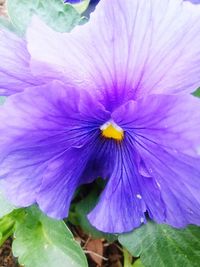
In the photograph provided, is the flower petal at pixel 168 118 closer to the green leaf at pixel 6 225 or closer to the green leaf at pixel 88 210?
the green leaf at pixel 88 210

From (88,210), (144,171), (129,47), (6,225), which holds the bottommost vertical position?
(6,225)

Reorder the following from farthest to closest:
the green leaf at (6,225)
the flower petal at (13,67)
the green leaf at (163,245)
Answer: the green leaf at (6,225), the green leaf at (163,245), the flower petal at (13,67)

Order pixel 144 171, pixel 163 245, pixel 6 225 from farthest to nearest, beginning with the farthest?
pixel 6 225 < pixel 163 245 < pixel 144 171

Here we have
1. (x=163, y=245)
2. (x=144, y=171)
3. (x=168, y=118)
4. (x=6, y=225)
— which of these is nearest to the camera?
(x=168, y=118)

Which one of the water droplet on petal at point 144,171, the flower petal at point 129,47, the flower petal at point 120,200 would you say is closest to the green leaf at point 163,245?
the flower petal at point 120,200

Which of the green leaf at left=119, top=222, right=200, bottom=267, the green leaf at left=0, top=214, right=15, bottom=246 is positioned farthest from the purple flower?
the green leaf at left=0, top=214, right=15, bottom=246

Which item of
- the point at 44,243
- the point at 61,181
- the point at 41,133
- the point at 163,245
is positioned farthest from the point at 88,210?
the point at 41,133

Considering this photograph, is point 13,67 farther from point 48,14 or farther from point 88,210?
point 88,210

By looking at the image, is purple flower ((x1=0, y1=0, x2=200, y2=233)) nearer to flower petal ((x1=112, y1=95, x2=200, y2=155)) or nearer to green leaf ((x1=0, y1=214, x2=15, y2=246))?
flower petal ((x1=112, y1=95, x2=200, y2=155))
